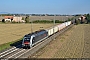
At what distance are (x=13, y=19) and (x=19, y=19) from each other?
5.05 m

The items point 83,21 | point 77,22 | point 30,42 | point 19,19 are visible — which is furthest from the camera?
point 19,19

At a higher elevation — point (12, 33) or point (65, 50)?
point (65, 50)

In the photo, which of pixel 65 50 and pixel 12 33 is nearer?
pixel 65 50

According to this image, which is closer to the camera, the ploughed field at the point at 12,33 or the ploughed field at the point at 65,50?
the ploughed field at the point at 65,50

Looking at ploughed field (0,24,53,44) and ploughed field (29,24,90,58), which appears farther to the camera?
ploughed field (0,24,53,44)

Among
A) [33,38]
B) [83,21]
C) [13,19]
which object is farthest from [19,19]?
[33,38]

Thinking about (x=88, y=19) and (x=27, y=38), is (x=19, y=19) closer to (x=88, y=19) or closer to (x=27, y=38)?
(x=88, y=19)

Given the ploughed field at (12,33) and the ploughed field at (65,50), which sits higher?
the ploughed field at (65,50)

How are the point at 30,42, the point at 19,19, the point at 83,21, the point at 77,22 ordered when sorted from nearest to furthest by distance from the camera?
the point at 30,42 < the point at 77,22 < the point at 83,21 < the point at 19,19

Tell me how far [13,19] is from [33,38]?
11478 cm

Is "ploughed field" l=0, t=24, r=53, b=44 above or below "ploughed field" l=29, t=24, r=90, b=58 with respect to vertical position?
below

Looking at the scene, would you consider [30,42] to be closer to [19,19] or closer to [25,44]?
[25,44]

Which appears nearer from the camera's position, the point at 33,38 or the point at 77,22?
the point at 33,38

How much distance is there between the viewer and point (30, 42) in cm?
2767
